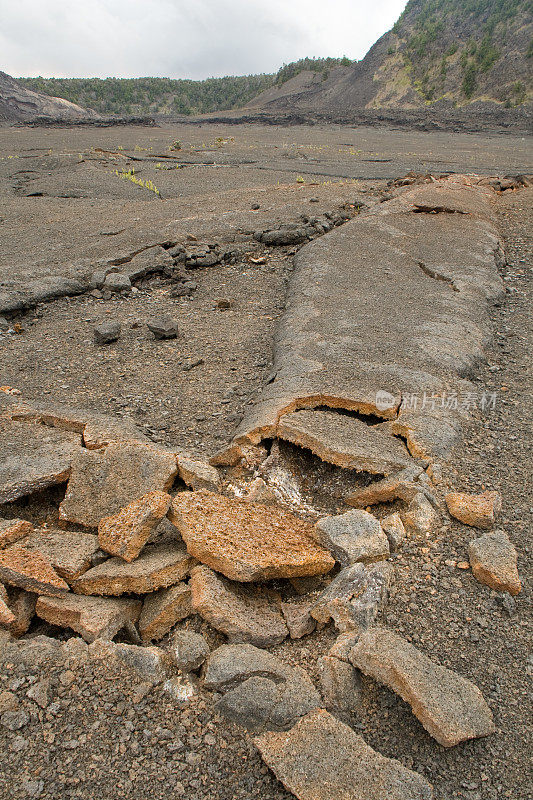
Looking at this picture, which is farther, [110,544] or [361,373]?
[361,373]

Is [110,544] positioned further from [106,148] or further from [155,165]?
[106,148]

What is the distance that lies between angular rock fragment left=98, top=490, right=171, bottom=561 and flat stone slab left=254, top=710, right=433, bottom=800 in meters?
0.89

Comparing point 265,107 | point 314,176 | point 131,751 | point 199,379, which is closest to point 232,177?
point 314,176

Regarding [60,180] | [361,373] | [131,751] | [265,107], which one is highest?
[265,107]

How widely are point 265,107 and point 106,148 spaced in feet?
96.4

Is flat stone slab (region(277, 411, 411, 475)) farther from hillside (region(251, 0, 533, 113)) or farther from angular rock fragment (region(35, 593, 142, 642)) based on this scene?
hillside (region(251, 0, 533, 113))

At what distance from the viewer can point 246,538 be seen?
227cm

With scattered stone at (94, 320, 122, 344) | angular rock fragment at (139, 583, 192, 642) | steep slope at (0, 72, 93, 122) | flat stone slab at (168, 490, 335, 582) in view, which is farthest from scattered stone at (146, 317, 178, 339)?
steep slope at (0, 72, 93, 122)

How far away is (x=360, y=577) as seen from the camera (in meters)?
2.12

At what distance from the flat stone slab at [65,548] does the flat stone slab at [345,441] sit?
3.71 ft

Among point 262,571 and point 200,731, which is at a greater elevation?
point 262,571

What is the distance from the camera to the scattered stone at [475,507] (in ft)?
7.86

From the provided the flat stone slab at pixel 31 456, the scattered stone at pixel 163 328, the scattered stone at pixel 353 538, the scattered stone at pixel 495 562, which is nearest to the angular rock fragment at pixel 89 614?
the flat stone slab at pixel 31 456

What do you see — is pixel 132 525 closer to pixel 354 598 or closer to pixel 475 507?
pixel 354 598
